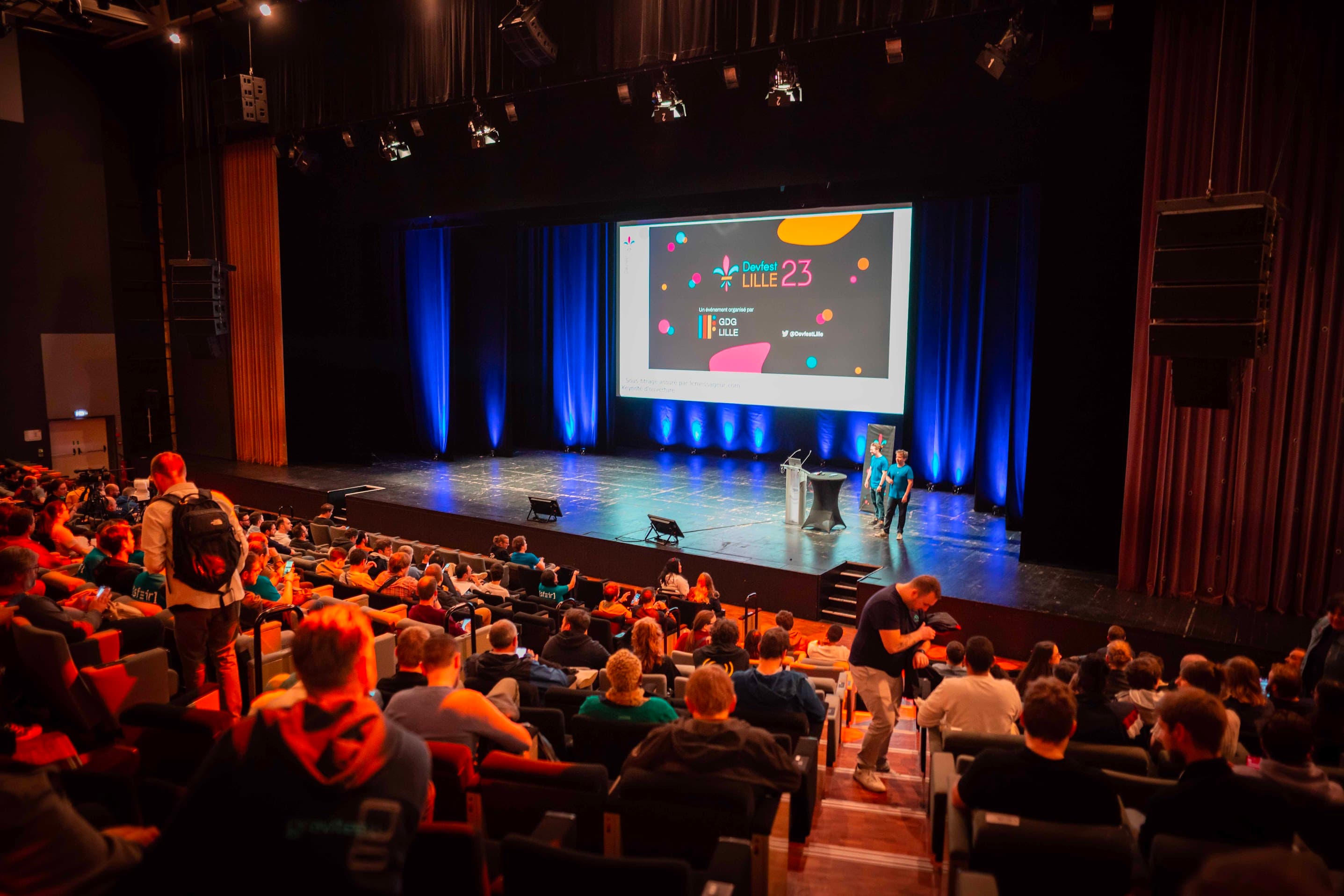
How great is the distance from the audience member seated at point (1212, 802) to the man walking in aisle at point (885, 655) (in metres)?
1.72

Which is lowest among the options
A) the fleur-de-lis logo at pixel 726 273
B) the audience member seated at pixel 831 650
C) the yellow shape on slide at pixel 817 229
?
the audience member seated at pixel 831 650

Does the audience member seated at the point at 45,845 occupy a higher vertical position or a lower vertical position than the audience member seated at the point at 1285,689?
higher

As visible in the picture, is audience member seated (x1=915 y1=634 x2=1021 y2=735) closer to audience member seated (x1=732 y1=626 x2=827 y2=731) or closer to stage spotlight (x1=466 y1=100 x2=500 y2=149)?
audience member seated (x1=732 y1=626 x2=827 y2=731)

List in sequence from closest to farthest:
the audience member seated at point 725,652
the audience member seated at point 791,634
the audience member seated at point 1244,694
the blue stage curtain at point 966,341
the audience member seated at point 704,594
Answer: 1. the audience member seated at point 1244,694
2. the audience member seated at point 725,652
3. the audience member seated at point 791,634
4. the audience member seated at point 704,594
5. the blue stage curtain at point 966,341

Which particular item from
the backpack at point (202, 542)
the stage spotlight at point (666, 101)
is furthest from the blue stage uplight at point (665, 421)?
the backpack at point (202, 542)

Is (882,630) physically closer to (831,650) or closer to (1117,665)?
(1117,665)

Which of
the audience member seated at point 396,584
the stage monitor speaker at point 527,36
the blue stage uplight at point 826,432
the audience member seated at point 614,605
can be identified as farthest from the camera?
the blue stage uplight at point 826,432

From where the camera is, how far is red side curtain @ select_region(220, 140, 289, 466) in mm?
15000

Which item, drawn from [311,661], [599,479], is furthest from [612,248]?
[311,661]

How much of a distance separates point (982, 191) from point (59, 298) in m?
14.8

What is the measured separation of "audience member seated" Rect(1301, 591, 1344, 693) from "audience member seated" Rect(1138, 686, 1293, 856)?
276 cm

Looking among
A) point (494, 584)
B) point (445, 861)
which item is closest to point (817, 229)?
point (494, 584)

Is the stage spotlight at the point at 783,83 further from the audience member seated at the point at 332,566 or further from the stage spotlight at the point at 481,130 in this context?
the audience member seated at the point at 332,566

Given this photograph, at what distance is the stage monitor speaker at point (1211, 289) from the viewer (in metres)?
5.57
